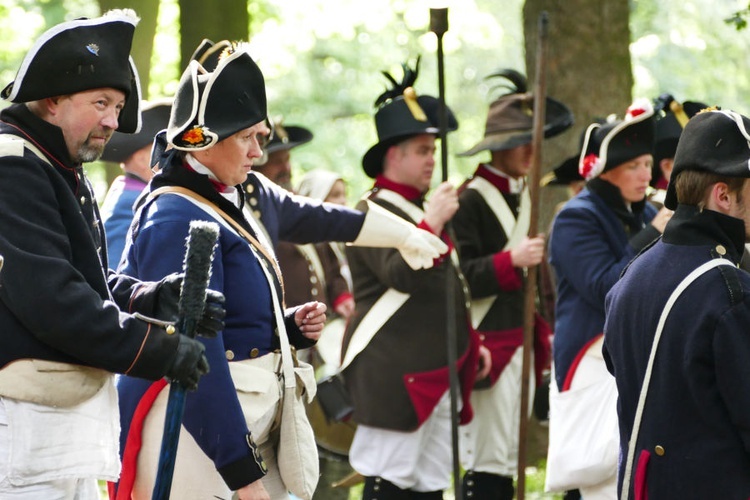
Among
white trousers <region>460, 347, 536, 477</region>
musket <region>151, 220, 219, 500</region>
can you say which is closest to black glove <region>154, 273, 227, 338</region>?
musket <region>151, 220, 219, 500</region>

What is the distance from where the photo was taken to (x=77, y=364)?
12.2ft

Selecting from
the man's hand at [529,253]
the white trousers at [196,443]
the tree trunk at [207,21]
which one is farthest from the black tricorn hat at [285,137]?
the white trousers at [196,443]

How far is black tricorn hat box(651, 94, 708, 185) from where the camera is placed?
7.29m

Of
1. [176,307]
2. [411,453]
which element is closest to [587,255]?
[411,453]

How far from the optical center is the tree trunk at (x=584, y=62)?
9312 millimetres

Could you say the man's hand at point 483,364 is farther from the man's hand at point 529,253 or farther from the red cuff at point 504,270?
the man's hand at point 529,253

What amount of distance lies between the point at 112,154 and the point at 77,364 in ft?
8.14

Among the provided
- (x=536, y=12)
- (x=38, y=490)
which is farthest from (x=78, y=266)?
(x=536, y=12)

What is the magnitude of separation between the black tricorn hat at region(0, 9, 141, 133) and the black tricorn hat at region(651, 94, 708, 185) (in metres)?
4.06

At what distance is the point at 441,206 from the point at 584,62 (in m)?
3.62

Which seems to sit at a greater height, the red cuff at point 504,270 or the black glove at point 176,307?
the black glove at point 176,307

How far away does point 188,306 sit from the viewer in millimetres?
3654

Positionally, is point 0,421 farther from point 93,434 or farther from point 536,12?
point 536,12

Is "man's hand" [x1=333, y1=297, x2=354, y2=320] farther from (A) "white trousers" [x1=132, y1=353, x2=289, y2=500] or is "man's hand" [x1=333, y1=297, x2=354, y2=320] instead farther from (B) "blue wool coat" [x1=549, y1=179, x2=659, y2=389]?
(A) "white trousers" [x1=132, y1=353, x2=289, y2=500]
